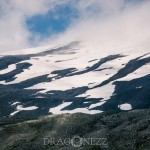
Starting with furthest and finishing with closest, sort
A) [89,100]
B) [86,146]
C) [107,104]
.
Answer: [89,100] < [107,104] < [86,146]

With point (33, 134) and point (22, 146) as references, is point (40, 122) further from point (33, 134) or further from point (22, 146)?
point (22, 146)

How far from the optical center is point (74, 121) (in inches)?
1903

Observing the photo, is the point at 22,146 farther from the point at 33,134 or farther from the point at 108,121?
the point at 108,121

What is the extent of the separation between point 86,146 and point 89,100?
522ft

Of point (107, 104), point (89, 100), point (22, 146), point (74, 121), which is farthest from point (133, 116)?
point (89, 100)

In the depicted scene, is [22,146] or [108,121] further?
[108,121]

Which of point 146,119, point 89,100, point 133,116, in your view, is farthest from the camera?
point 89,100

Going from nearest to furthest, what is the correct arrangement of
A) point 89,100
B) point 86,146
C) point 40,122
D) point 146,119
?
point 86,146 < point 146,119 < point 40,122 < point 89,100

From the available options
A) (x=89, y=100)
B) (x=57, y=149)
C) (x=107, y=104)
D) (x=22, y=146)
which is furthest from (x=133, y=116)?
(x=89, y=100)

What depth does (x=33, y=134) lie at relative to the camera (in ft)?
153

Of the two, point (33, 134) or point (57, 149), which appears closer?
point (57, 149)

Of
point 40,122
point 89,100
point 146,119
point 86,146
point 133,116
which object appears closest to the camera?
point 86,146

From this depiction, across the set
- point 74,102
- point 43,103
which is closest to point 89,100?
point 74,102

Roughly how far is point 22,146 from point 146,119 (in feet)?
50.2
